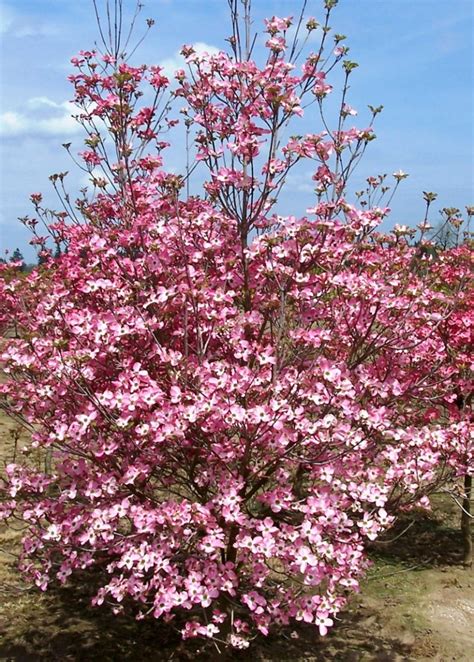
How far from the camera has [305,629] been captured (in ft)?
18.9

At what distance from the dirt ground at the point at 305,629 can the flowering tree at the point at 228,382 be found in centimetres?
97

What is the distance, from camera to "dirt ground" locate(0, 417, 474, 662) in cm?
523

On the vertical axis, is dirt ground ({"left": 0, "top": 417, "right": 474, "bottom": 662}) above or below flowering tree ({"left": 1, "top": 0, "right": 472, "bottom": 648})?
below

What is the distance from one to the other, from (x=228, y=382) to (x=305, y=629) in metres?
3.32

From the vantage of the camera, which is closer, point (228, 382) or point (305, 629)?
point (228, 382)

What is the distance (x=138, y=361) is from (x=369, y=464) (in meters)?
1.80

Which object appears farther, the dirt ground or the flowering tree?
the dirt ground

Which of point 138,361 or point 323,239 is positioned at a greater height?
point 323,239

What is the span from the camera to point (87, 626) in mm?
5598

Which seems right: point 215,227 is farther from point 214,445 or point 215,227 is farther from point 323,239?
point 214,445

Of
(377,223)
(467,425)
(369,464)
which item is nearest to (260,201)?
(377,223)

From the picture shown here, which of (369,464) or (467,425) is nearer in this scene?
(369,464)

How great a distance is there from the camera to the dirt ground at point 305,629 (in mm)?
5234

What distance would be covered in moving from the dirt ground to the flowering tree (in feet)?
3.17
